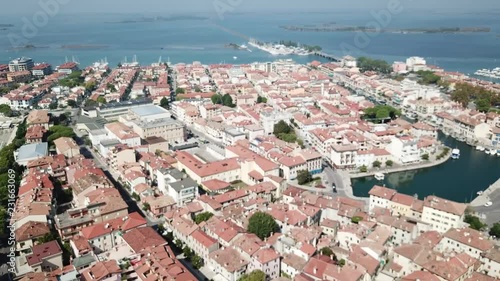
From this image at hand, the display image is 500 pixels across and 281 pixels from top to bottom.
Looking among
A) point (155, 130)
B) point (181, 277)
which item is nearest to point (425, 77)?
point (155, 130)

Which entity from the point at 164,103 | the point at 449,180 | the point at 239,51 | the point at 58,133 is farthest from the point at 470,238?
the point at 239,51

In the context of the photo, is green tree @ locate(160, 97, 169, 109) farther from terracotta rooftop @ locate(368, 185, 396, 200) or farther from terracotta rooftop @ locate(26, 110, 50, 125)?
terracotta rooftop @ locate(368, 185, 396, 200)

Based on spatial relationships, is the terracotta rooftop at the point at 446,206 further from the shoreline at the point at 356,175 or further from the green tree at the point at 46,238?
the green tree at the point at 46,238

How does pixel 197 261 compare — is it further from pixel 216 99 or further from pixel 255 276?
pixel 216 99

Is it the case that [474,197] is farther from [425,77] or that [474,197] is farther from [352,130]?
[425,77]

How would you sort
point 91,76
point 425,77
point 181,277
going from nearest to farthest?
point 181,277 < point 425,77 < point 91,76

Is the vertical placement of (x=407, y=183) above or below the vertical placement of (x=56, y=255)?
below
